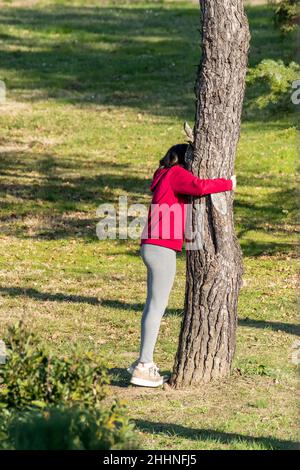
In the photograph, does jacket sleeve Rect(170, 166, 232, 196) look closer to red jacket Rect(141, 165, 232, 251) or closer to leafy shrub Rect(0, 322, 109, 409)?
red jacket Rect(141, 165, 232, 251)

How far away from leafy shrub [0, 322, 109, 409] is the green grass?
1199 millimetres

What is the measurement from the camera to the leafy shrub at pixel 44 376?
691 cm

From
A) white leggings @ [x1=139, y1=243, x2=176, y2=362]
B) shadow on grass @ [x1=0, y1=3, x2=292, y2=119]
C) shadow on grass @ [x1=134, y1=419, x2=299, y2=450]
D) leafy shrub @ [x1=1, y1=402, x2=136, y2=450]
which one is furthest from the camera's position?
shadow on grass @ [x1=0, y1=3, x2=292, y2=119]

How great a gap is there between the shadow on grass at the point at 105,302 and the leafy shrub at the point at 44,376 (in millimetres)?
5334

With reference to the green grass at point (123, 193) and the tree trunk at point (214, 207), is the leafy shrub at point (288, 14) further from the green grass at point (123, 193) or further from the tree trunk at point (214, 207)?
the tree trunk at point (214, 207)

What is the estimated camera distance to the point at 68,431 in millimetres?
5797

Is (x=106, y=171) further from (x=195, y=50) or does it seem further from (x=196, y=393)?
(x=196, y=393)

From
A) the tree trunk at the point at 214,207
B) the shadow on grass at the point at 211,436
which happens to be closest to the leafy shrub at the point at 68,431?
the shadow on grass at the point at 211,436

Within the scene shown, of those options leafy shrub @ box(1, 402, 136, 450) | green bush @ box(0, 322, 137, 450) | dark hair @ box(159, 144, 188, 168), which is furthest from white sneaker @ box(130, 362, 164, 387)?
leafy shrub @ box(1, 402, 136, 450)

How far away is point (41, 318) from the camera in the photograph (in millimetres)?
12438

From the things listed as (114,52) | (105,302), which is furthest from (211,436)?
(114,52)

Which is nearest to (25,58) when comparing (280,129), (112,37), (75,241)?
(112,37)

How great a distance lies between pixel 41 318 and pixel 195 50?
70.7 ft

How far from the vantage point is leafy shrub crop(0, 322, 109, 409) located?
22.7 feet
